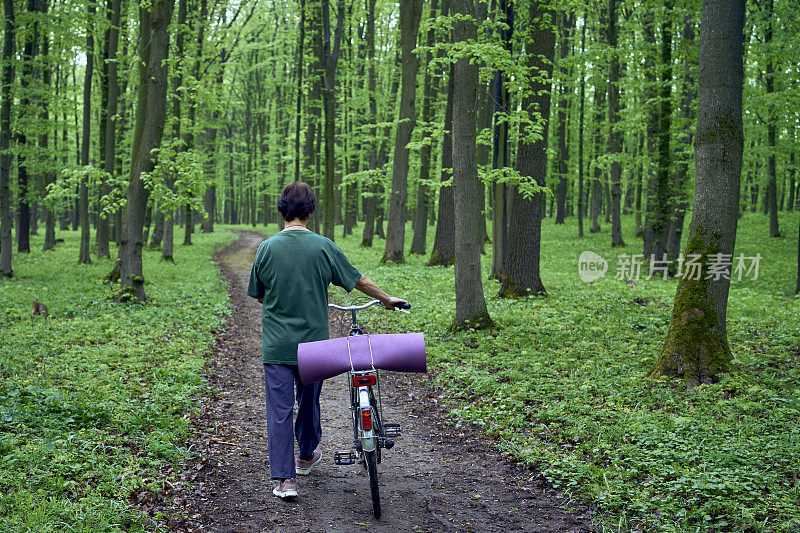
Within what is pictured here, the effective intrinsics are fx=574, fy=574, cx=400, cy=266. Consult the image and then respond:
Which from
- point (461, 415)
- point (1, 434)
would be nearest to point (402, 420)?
point (461, 415)

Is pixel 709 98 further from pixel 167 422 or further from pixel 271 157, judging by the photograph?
pixel 271 157

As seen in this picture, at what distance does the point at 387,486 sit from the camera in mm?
5000

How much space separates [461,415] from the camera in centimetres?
677

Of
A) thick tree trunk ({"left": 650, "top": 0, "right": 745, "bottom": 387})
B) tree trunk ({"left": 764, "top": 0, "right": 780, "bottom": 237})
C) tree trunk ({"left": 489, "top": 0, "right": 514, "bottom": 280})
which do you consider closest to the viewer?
thick tree trunk ({"left": 650, "top": 0, "right": 745, "bottom": 387})

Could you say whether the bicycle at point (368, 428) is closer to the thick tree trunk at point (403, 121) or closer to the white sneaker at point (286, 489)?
the white sneaker at point (286, 489)

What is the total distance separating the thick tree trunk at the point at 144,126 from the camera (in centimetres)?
1289

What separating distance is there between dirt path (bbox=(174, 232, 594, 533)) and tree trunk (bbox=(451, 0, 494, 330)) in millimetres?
2864

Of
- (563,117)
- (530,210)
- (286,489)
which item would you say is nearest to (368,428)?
(286,489)

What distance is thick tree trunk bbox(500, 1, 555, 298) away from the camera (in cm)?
1236

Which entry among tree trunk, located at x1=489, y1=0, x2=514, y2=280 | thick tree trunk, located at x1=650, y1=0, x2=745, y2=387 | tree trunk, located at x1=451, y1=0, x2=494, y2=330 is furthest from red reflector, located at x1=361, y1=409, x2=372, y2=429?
tree trunk, located at x1=489, y1=0, x2=514, y2=280

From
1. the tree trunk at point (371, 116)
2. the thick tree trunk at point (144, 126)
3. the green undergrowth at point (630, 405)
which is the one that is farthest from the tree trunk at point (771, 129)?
the thick tree trunk at point (144, 126)

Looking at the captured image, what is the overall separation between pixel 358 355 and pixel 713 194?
4.91 metres

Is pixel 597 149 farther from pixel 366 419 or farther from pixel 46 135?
pixel 366 419

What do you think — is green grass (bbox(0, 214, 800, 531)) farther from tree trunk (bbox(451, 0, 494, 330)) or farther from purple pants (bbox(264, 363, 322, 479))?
purple pants (bbox(264, 363, 322, 479))
